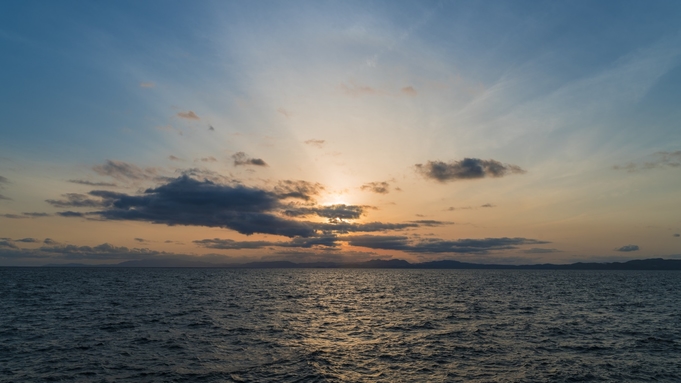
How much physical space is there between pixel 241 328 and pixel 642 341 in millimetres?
44289

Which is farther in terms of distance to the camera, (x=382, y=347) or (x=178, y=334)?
(x=178, y=334)

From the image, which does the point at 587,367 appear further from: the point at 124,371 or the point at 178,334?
the point at 178,334

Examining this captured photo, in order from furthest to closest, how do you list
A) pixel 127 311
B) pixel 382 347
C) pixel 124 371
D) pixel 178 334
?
pixel 127 311 → pixel 178 334 → pixel 382 347 → pixel 124 371

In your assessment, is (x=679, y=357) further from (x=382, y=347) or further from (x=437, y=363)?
(x=382, y=347)

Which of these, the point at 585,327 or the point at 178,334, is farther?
the point at 585,327

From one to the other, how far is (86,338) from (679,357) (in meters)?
56.7

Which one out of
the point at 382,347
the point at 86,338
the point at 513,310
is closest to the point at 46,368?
the point at 86,338

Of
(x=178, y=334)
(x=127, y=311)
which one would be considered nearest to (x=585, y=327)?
(x=178, y=334)

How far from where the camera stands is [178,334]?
42.3 meters

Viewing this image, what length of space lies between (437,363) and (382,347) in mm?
6702

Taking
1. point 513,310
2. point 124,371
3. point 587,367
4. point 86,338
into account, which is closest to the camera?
point 124,371

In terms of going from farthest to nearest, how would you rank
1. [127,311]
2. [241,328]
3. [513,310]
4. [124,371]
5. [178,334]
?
[513,310], [127,311], [241,328], [178,334], [124,371]

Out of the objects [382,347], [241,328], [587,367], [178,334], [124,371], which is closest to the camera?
[124,371]

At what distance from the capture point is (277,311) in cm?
6244
